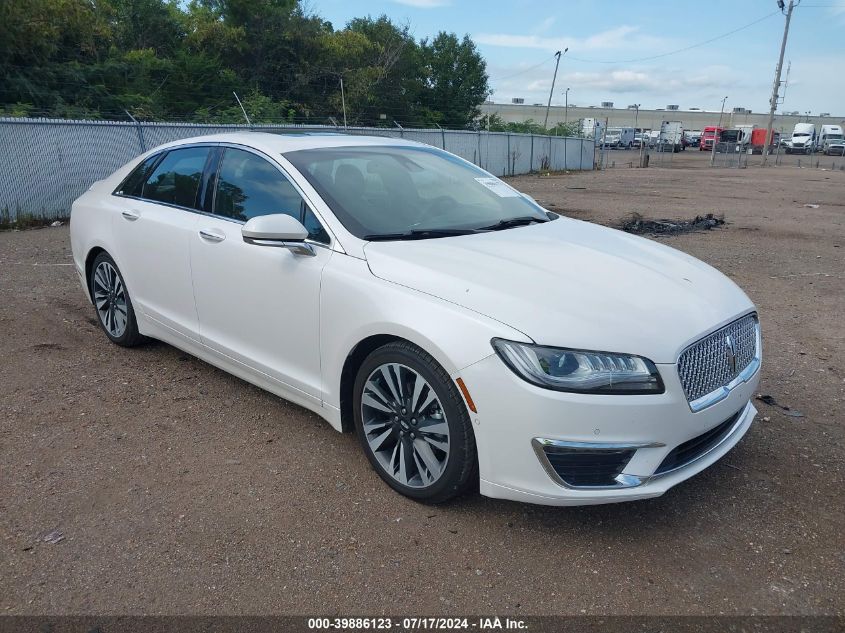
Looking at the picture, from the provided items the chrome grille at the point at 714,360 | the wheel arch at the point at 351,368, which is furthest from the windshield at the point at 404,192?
the chrome grille at the point at 714,360

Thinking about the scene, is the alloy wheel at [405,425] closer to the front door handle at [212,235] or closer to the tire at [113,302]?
the front door handle at [212,235]

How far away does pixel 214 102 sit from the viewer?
1064 inches

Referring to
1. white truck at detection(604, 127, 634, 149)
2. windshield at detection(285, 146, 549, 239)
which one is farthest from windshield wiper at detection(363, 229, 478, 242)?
white truck at detection(604, 127, 634, 149)

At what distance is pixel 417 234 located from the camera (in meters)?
3.47

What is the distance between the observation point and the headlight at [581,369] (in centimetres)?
259

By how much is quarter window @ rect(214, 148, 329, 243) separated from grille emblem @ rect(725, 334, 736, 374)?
1907 millimetres

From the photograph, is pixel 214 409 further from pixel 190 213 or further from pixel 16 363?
pixel 16 363

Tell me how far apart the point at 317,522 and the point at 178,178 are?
2.54m

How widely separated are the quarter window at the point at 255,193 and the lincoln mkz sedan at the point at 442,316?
0.01 m

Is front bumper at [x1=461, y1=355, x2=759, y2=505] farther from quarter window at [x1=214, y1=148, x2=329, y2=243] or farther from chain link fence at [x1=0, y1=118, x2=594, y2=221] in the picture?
chain link fence at [x1=0, y1=118, x2=594, y2=221]

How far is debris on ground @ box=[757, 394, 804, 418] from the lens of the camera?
13.4ft

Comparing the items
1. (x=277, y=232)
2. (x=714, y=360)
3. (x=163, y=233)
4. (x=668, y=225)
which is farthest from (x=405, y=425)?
(x=668, y=225)

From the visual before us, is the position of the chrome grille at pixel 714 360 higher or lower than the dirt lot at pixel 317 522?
higher

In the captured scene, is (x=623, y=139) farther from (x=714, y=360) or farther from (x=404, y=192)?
(x=714, y=360)
